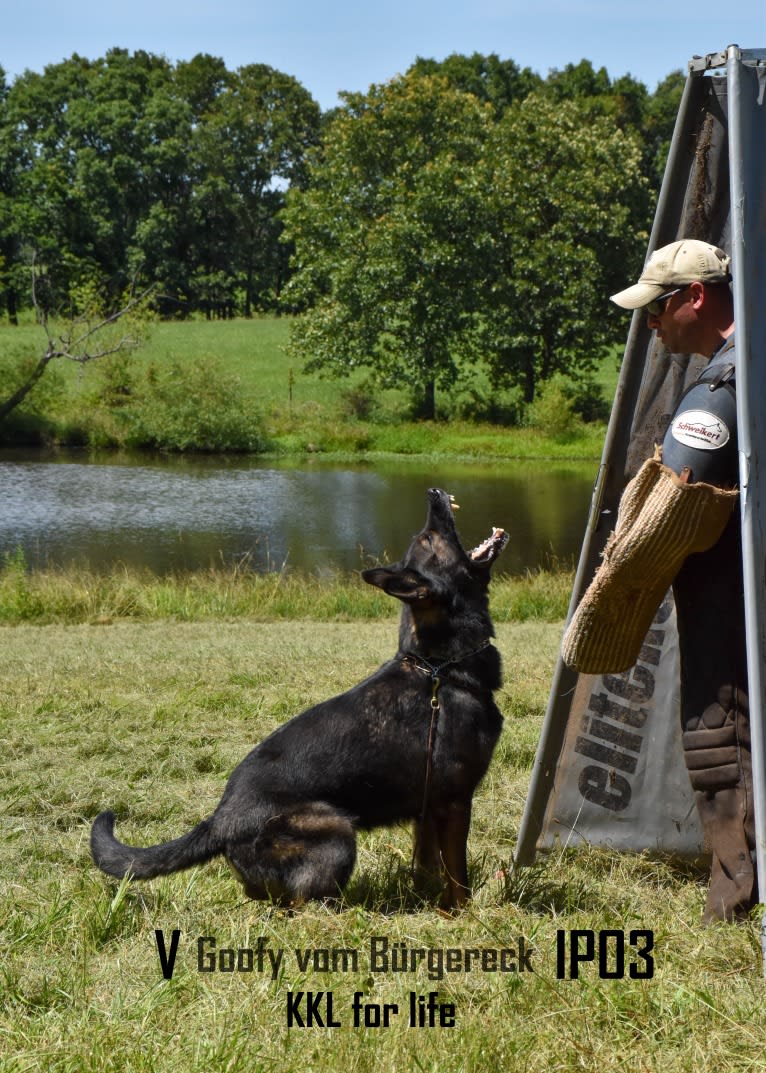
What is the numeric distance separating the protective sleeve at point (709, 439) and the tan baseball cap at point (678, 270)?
14.5 inches

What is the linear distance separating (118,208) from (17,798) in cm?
6532

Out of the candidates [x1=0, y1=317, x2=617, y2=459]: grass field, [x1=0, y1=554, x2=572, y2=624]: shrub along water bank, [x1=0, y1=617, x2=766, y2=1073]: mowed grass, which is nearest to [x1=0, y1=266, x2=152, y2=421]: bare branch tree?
[x1=0, y1=317, x2=617, y2=459]: grass field

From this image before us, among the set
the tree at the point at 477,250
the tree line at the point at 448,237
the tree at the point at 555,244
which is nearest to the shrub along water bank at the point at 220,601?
the tree line at the point at 448,237

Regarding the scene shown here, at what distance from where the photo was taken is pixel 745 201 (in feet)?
10.7

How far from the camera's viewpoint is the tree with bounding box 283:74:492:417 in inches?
1681

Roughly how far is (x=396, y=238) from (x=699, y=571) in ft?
135

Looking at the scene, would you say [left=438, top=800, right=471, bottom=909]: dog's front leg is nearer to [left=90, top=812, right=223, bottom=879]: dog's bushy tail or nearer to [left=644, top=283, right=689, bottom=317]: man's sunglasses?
[left=90, top=812, right=223, bottom=879]: dog's bushy tail

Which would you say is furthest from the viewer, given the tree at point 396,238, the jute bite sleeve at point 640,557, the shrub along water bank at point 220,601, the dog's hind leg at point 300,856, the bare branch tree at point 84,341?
the tree at point 396,238

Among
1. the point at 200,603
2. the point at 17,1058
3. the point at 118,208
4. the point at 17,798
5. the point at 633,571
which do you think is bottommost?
the point at 200,603

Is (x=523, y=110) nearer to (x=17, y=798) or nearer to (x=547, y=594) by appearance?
(x=547, y=594)

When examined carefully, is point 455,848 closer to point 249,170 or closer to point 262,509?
point 262,509

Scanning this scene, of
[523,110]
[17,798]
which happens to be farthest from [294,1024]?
[523,110]

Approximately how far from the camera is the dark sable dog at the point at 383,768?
154 inches

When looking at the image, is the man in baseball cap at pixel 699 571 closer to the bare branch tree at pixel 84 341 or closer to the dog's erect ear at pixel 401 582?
the dog's erect ear at pixel 401 582
